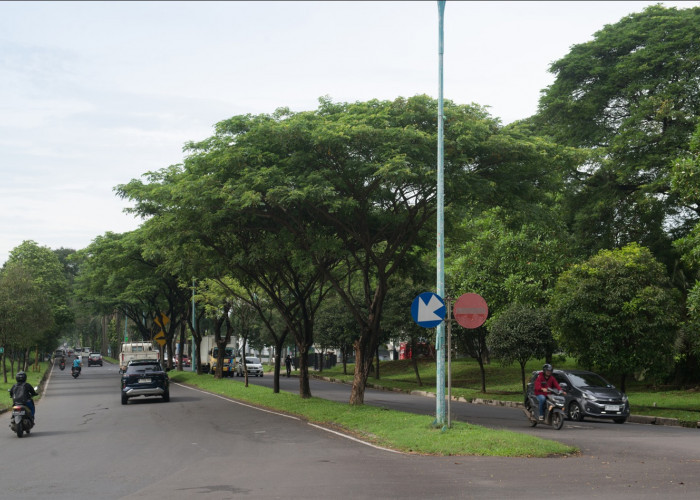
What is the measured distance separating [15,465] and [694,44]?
28962 mm

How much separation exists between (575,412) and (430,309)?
31.0 ft

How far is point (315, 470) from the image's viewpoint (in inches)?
440

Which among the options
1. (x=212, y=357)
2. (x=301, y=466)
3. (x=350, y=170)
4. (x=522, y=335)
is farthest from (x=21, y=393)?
(x=212, y=357)

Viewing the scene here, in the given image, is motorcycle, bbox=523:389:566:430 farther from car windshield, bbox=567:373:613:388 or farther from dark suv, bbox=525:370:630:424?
car windshield, bbox=567:373:613:388

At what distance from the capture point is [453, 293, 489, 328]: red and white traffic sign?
14.0 m

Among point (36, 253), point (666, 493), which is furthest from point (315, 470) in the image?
→ point (36, 253)

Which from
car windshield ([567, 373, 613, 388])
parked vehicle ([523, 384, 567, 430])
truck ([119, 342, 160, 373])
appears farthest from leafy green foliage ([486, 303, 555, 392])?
truck ([119, 342, 160, 373])

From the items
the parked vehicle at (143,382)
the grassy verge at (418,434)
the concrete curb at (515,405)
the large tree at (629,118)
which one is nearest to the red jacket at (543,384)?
the grassy verge at (418,434)

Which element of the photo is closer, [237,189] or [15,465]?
[15,465]

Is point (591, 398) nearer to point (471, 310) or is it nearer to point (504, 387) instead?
point (471, 310)

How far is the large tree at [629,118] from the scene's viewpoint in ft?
96.2

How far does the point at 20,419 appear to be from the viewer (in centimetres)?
1738

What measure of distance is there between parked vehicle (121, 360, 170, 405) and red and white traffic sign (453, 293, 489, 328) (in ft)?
58.3

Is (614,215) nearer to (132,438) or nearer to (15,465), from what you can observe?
(132,438)
